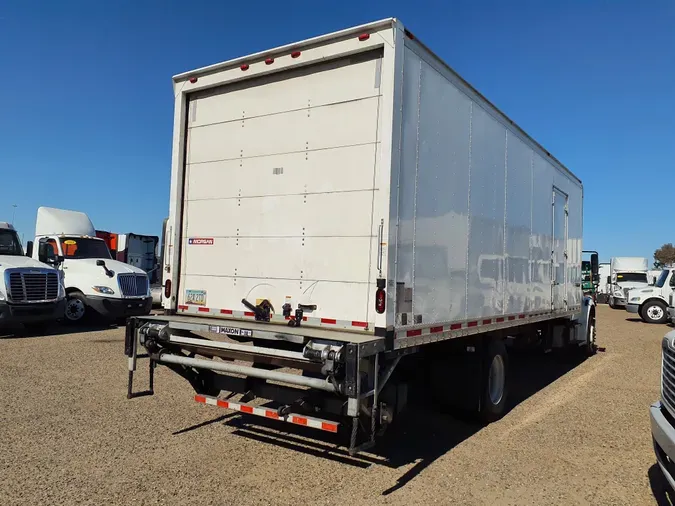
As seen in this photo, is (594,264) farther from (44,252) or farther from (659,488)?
(44,252)

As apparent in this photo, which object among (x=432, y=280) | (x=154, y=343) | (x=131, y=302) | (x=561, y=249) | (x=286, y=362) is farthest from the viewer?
(x=131, y=302)

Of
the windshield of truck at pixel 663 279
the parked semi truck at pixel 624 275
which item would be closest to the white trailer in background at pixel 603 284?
the parked semi truck at pixel 624 275

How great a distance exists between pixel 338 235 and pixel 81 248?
12.3 metres

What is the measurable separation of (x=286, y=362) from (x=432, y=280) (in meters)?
1.51

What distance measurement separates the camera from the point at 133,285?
1438 centimetres

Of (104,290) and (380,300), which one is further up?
(380,300)

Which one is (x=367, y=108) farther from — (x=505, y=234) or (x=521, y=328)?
(x=521, y=328)

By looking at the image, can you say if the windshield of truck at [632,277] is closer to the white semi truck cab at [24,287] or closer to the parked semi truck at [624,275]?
the parked semi truck at [624,275]

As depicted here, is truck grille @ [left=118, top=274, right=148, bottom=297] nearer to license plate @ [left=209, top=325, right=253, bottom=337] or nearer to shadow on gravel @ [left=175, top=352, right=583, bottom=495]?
shadow on gravel @ [left=175, top=352, right=583, bottom=495]

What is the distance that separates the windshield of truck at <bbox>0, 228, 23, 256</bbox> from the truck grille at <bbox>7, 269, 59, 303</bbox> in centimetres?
129

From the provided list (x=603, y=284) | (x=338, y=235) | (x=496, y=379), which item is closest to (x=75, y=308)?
(x=496, y=379)

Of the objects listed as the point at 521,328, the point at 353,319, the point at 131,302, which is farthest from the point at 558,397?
the point at 131,302

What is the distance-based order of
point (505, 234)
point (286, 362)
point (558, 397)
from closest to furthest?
1. point (286, 362)
2. point (505, 234)
3. point (558, 397)

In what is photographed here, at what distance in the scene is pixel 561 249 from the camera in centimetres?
948
